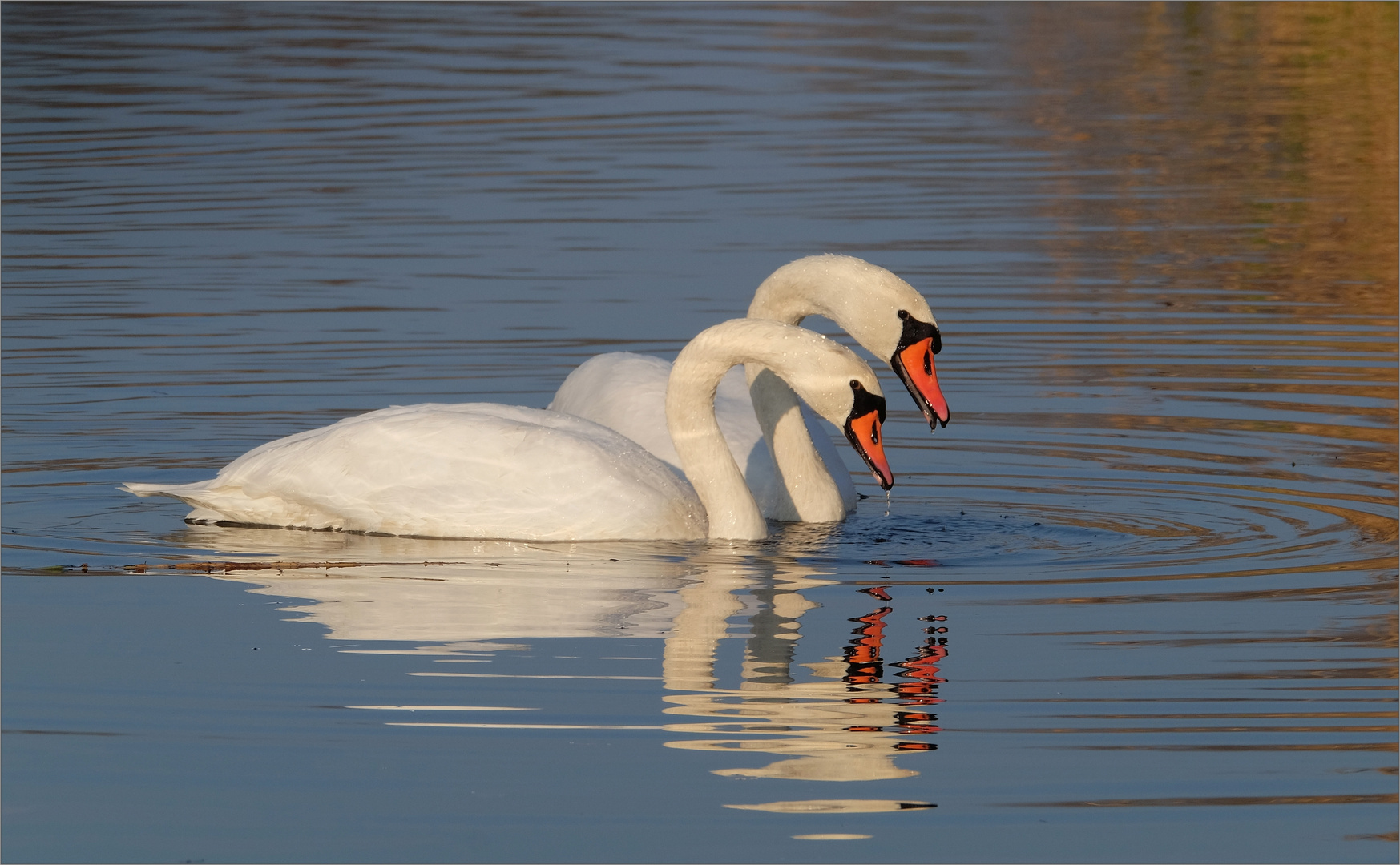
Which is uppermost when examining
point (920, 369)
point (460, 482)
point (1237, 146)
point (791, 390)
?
point (1237, 146)

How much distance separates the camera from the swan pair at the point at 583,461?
9.86m

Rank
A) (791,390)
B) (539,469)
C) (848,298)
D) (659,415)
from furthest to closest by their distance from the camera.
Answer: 1. (659,415)
2. (791,390)
3. (848,298)
4. (539,469)

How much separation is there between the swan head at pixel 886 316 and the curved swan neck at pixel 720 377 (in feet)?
1.71

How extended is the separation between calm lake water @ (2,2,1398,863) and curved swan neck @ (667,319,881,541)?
0.25 meters

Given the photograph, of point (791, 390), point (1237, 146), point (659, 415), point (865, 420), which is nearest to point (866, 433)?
point (865, 420)

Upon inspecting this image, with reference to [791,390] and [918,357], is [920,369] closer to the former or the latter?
[918,357]

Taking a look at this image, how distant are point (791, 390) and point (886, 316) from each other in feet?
2.56

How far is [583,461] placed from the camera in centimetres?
993

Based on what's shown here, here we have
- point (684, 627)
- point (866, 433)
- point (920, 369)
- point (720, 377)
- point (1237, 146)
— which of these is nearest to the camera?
point (684, 627)

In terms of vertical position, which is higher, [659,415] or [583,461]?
[659,415]

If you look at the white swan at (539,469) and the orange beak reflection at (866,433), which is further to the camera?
the white swan at (539,469)

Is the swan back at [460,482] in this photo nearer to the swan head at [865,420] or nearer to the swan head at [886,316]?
the swan head at [865,420]

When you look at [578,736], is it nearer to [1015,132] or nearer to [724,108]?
[1015,132]

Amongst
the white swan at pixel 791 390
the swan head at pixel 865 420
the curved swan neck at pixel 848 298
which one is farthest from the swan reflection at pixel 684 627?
the curved swan neck at pixel 848 298
